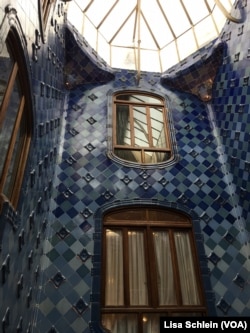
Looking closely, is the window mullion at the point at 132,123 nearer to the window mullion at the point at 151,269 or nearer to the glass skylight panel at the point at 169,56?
the glass skylight panel at the point at 169,56

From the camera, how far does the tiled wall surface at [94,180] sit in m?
4.97

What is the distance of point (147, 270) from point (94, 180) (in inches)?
79.4

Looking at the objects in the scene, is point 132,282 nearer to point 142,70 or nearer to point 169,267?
point 169,267

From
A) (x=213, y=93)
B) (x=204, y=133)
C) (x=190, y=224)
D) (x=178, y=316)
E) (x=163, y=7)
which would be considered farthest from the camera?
(x=163, y=7)

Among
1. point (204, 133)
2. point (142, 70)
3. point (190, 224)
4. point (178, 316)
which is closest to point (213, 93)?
point (204, 133)

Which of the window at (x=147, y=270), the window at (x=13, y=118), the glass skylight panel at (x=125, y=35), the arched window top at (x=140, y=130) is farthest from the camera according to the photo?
the glass skylight panel at (x=125, y=35)

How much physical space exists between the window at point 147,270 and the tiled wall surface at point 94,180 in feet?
0.72

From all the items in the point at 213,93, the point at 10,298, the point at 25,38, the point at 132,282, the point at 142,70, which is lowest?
the point at 10,298

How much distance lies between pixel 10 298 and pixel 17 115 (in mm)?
2113

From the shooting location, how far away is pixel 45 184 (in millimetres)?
5836

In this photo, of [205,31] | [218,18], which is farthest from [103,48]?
[218,18]

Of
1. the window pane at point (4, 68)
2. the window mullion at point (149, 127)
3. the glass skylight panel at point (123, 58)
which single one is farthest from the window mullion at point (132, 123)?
the window pane at point (4, 68)

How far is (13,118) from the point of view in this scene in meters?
3.91

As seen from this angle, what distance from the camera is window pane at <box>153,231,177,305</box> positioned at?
5.47 m
